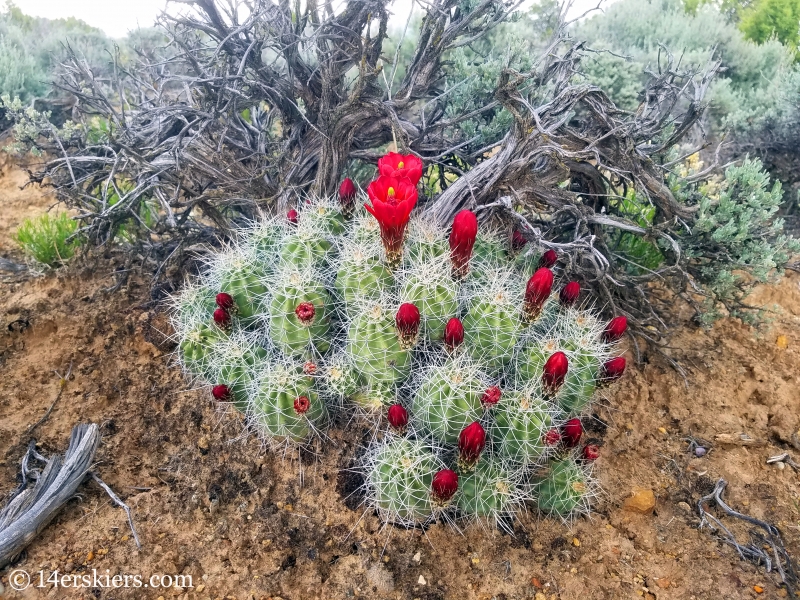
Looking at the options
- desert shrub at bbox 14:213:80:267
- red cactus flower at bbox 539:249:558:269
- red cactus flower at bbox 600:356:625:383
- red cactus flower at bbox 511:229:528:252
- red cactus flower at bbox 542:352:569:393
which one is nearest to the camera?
red cactus flower at bbox 542:352:569:393

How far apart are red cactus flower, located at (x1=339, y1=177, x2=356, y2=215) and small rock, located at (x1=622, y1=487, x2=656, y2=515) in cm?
179

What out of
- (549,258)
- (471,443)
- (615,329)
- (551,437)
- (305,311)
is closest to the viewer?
(471,443)

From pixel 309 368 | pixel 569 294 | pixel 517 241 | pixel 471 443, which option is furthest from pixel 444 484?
pixel 517 241

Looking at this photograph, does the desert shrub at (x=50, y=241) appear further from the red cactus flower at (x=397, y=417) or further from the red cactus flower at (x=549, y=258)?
the red cactus flower at (x=549, y=258)

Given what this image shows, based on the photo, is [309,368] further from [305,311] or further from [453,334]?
[453,334]

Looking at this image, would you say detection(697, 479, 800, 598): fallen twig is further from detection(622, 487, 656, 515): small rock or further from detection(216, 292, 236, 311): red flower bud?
detection(216, 292, 236, 311): red flower bud

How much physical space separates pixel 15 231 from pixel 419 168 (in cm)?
358

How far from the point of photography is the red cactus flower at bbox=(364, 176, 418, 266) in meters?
1.92

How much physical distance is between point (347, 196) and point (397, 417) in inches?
44.7

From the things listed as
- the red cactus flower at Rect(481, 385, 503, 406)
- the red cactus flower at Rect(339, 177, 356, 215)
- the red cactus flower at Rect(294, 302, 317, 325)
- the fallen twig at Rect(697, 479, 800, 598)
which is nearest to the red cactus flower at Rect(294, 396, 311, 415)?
the red cactus flower at Rect(294, 302, 317, 325)

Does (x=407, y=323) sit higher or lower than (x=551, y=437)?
higher

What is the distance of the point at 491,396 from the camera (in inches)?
73.7

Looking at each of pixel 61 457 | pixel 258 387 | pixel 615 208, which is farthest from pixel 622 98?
pixel 61 457

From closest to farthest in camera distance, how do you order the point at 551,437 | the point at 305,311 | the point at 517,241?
the point at 551,437
the point at 305,311
the point at 517,241
